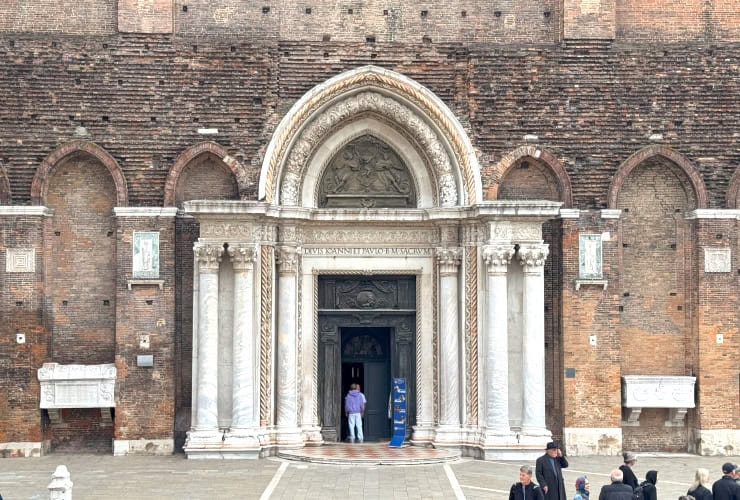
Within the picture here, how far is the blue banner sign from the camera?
22.8 m

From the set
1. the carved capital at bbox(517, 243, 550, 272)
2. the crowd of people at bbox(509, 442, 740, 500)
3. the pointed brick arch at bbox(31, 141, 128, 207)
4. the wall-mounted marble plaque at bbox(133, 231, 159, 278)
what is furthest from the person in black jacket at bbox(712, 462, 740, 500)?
the pointed brick arch at bbox(31, 141, 128, 207)

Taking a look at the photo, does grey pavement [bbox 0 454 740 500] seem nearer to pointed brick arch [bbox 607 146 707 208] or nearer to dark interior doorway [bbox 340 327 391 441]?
dark interior doorway [bbox 340 327 391 441]

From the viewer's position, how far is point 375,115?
23156mm

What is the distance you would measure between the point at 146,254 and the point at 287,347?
3.10 m

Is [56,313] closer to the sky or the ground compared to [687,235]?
closer to the ground

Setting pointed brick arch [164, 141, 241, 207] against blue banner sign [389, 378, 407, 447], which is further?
blue banner sign [389, 378, 407, 447]

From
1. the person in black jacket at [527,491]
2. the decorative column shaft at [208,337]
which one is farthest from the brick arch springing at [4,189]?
the person in black jacket at [527,491]

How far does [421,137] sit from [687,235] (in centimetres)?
536

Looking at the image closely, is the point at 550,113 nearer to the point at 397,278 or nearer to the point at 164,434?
the point at 397,278

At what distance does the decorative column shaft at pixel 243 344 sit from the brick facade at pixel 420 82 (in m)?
1.18

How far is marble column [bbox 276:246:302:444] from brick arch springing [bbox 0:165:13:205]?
501 cm

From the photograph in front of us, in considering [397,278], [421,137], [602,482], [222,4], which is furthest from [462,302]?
[222,4]

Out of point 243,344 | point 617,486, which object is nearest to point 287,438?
point 243,344

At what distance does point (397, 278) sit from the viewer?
77.1 ft
